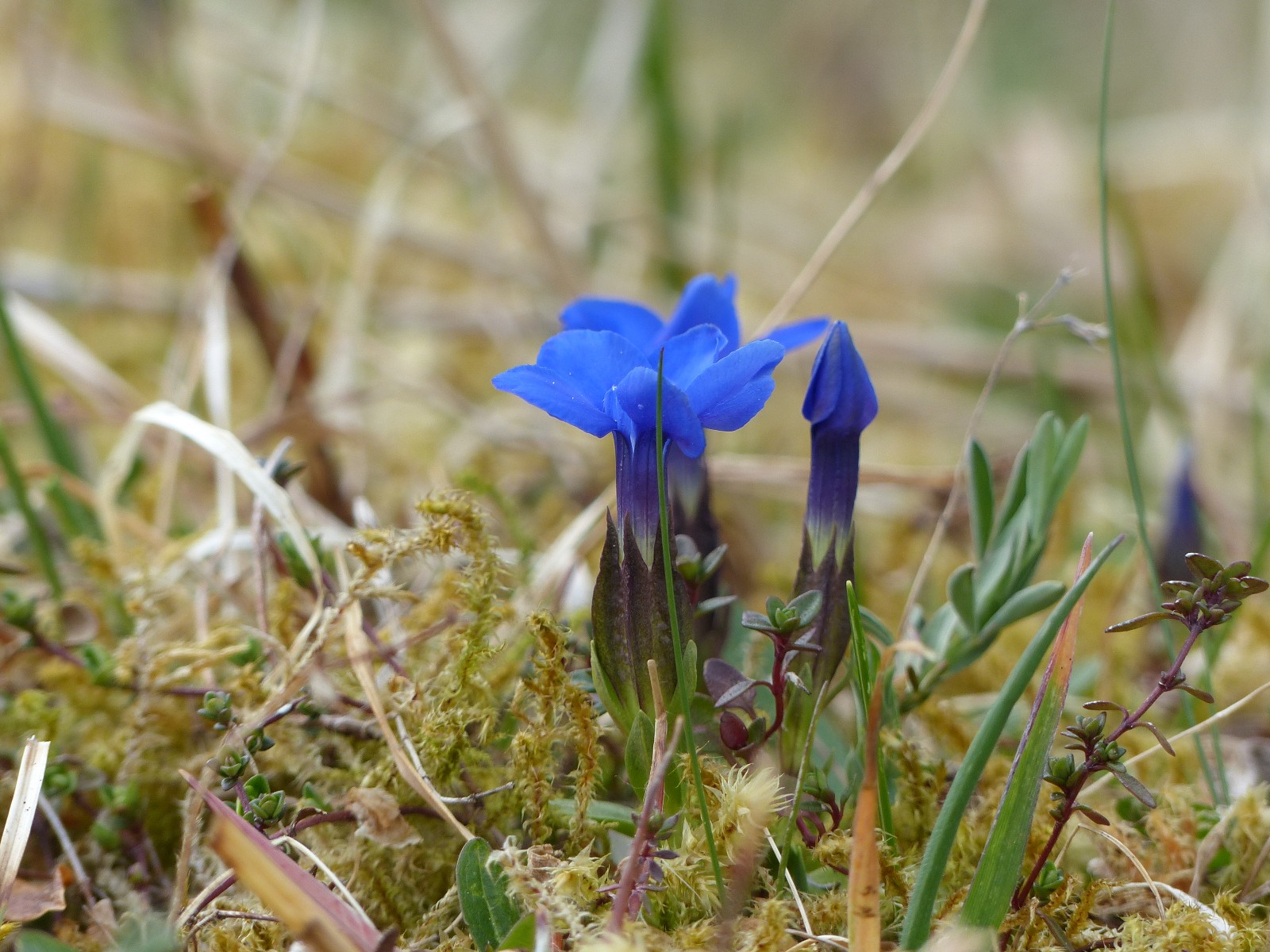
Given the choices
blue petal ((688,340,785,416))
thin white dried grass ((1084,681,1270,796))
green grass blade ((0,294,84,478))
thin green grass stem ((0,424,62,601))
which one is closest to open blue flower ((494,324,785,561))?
blue petal ((688,340,785,416))

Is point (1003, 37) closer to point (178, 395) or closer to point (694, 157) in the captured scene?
point (694, 157)

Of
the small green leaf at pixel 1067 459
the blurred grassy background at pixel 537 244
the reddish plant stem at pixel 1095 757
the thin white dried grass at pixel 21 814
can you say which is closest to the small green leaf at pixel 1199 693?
the reddish plant stem at pixel 1095 757

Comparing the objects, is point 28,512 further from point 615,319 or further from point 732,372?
point 732,372

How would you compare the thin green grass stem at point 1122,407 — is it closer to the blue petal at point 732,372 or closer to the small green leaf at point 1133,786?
the small green leaf at point 1133,786

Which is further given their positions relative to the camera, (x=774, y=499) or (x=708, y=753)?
(x=774, y=499)

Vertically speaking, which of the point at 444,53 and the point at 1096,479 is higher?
the point at 444,53

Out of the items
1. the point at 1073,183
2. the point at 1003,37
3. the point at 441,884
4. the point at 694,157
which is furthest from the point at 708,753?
the point at 1003,37
